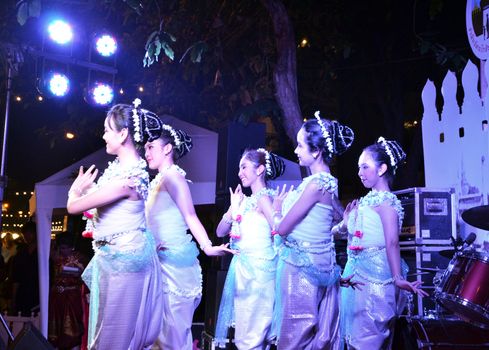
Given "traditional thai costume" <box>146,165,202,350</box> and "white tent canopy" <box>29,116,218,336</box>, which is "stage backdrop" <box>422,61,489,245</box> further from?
"traditional thai costume" <box>146,165,202,350</box>

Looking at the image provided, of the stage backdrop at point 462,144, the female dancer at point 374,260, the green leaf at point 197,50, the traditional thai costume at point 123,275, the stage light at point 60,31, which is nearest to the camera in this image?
the traditional thai costume at point 123,275

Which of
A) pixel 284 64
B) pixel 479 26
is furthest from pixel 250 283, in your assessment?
pixel 479 26

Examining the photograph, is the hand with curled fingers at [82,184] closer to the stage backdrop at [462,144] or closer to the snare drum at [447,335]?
the snare drum at [447,335]

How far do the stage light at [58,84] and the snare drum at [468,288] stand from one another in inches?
222

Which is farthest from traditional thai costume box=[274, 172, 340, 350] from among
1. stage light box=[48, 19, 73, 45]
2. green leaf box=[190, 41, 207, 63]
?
stage light box=[48, 19, 73, 45]

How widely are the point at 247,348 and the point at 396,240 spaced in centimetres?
153

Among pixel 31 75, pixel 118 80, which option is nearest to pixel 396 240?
pixel 118 80

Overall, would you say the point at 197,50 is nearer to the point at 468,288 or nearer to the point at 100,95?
the point at 100,95

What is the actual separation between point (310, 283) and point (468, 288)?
102cm

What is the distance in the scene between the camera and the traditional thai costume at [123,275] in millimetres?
3381

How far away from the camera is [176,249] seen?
14.2ft

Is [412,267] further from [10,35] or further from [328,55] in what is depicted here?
[10,35]

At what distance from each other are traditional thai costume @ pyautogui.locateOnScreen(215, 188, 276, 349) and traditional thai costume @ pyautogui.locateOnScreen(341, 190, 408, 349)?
0.67m

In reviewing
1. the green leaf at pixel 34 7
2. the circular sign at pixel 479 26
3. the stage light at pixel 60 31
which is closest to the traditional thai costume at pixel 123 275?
the green leaf at pixel 34 7
